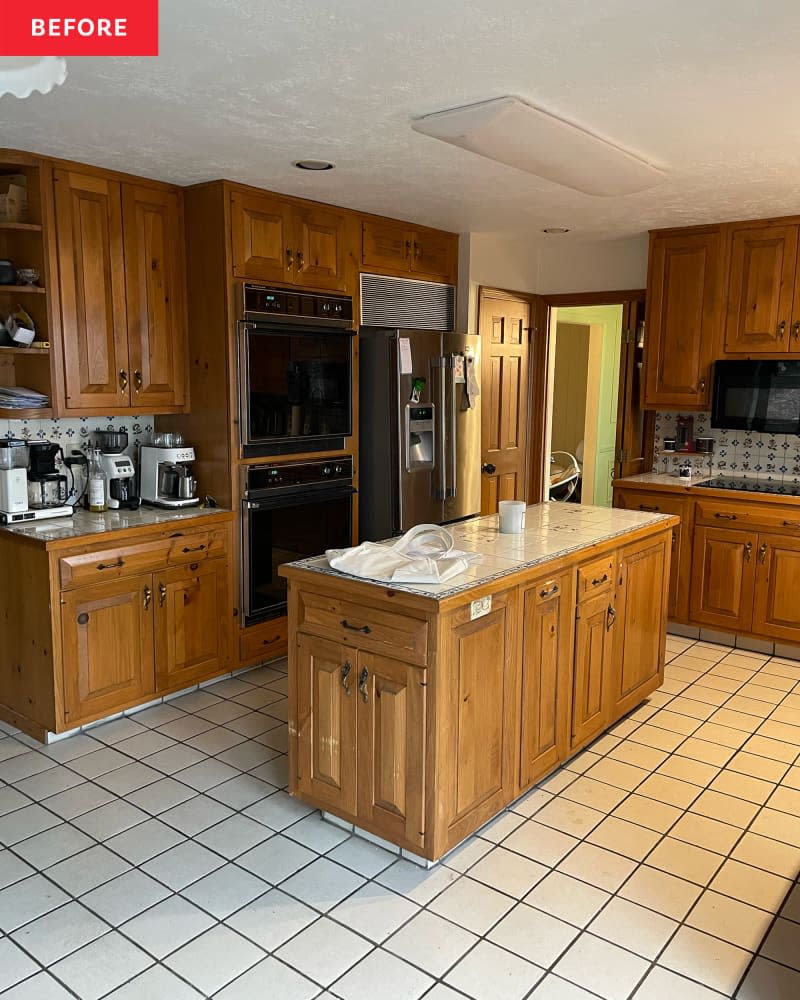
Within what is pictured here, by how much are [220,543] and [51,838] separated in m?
1.55

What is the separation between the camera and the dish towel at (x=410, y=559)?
2.51m

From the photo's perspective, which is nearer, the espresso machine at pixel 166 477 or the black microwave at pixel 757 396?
the espresso machine at pixel 166 477

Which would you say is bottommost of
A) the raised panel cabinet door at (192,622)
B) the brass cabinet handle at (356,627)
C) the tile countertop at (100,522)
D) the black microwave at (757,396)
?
the raised panel cabinet door at (192,622)

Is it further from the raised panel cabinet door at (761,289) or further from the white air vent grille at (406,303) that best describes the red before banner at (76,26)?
the raised panel cabinet door at (761,289)

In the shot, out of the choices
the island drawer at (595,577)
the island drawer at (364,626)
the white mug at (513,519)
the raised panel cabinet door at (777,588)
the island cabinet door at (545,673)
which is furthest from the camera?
the raised panel cabinet door at (777,588)

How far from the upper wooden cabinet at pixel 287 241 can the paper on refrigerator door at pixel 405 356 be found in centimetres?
44

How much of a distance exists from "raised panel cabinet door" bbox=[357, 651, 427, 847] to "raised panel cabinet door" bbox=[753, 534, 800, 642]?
9.35ft

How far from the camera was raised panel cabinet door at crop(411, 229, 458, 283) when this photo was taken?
4.97 meters

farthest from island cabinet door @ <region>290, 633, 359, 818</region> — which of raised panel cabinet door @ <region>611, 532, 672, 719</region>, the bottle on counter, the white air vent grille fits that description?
the white air vent grille

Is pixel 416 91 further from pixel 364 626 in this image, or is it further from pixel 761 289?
pixel 761 289

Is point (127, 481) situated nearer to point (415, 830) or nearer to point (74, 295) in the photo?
point (74, 295)

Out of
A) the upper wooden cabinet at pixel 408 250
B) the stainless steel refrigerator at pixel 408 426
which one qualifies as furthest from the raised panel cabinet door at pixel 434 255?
the stainless steel refrigerator at pixel 408 426

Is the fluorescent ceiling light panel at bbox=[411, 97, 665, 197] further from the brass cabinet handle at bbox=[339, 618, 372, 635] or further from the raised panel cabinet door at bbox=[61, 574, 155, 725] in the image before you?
the raised panel cabinet door at bbox=[61, 574, 155, 725]

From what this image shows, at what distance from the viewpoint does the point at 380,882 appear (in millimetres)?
2520
